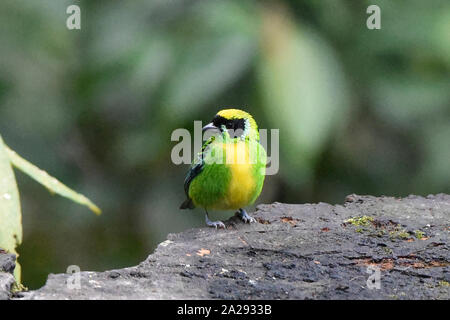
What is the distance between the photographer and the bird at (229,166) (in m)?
4.13

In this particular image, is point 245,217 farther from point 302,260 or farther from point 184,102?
point 184,102

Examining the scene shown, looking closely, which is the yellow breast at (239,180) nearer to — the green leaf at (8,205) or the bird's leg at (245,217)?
the bird's leg at (245,217)

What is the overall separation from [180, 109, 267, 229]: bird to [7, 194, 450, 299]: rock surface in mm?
300

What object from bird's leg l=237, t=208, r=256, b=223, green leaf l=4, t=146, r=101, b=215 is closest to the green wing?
bird's leg l=237, t=208, r=256, b=223

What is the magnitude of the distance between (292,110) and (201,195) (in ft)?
2.63

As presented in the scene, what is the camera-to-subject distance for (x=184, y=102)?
4.75m

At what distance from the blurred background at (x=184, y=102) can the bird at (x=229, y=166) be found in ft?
1.29

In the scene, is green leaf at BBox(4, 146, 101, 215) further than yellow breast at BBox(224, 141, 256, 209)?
No

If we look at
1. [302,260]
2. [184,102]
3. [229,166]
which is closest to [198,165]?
[229,166]

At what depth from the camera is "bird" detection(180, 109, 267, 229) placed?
163 inches

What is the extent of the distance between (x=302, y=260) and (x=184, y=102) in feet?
6.46

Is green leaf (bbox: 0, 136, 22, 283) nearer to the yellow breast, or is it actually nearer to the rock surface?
the rock surface

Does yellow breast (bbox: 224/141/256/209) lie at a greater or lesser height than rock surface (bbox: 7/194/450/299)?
greater
